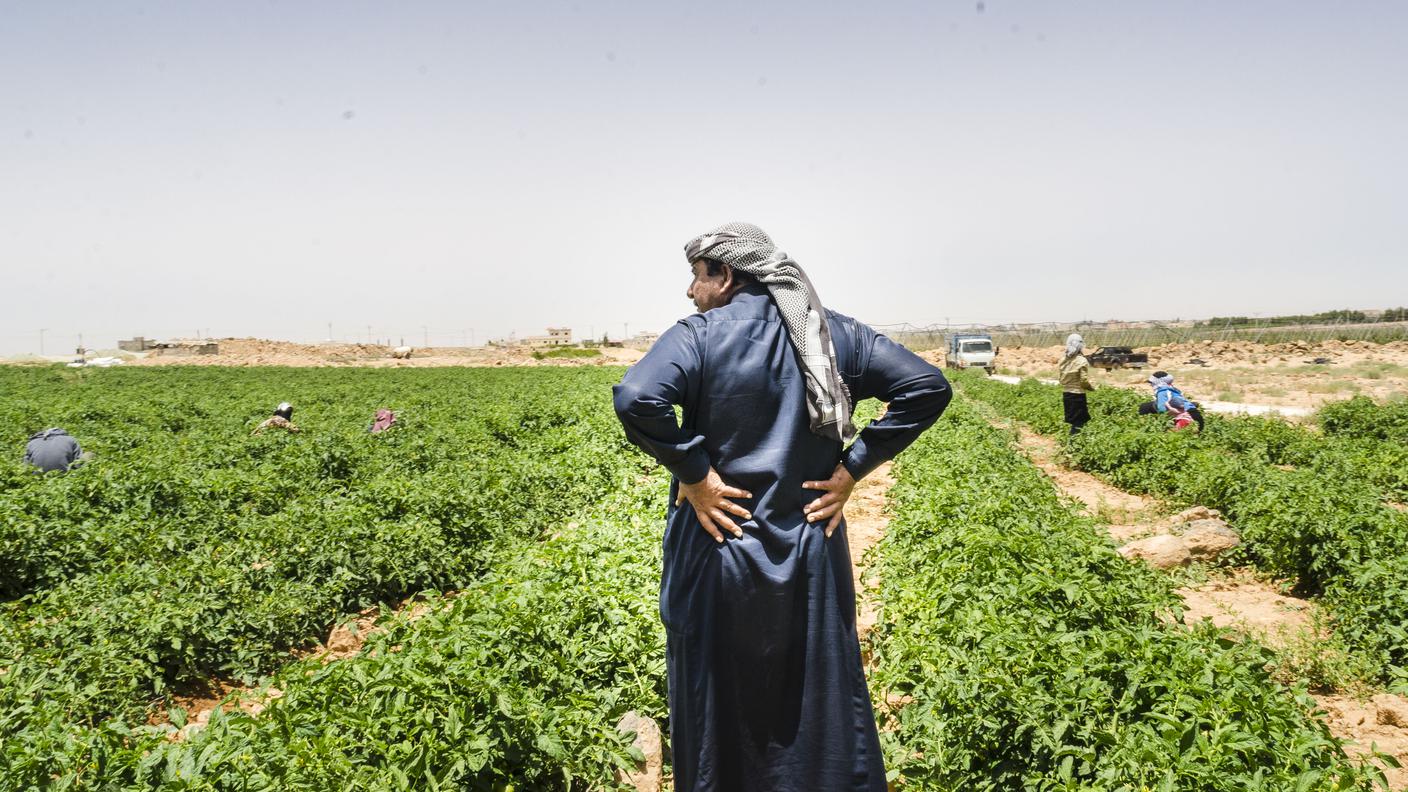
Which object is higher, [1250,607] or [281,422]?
[281,422]

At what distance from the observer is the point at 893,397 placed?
93.8 inches

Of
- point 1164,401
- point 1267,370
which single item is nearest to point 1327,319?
point 1267,370

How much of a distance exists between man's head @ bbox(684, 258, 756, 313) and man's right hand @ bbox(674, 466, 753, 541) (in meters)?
0.53

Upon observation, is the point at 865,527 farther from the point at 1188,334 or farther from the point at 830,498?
the point at 1188,334

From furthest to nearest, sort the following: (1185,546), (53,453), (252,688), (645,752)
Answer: (53,453)
(1185,546)
(252,688)
(645,752)

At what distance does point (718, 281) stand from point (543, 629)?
86.6 inches

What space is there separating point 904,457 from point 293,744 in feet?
28.4

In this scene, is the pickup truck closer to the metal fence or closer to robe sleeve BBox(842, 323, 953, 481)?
the metal fence

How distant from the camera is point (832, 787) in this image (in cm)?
Result: 233

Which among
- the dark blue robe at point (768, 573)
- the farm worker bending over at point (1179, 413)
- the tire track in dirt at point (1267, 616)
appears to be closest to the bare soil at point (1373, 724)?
the tire track in dirt at point (1267, 616)

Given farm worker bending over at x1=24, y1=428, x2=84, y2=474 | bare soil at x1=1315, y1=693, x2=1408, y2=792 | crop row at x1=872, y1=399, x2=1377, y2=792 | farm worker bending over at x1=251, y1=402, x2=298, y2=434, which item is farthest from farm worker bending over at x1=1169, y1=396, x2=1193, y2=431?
farm worker bending over at x1=24, y1=428, x2=84, y2=474

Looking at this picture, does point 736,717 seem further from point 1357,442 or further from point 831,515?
point 1357,442

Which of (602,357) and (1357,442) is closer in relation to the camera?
(1357,442)

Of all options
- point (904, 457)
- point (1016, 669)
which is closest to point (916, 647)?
point (1016, 669)
